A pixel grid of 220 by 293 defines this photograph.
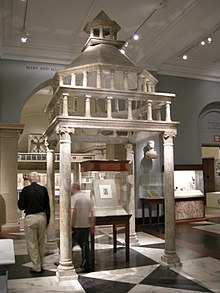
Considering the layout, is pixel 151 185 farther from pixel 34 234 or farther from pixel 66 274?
pixel 66 274

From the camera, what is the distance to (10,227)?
968 centimetres

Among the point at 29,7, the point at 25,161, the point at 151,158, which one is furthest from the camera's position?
the point at 25,161

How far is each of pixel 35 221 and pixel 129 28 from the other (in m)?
6.28

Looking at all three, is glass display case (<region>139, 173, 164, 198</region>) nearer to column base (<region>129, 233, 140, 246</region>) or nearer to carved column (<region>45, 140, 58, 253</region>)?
column base (<region>129, 233, 140, 246</region>)

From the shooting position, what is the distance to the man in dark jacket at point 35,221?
18.7 ft

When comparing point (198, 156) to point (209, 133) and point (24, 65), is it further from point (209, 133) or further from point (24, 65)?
point (24, 65)

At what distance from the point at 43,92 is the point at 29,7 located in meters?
7.77

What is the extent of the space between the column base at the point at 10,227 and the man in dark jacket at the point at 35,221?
162 inches

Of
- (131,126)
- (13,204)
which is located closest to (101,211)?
(131,126)

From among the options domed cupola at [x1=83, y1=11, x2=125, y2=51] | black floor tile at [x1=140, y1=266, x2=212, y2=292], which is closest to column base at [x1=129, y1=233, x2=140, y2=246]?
black floor tile at [x1=140, y1=266, x2=212, y2=292]

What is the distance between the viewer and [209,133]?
43.9 ft

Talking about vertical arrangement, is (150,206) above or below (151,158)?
below

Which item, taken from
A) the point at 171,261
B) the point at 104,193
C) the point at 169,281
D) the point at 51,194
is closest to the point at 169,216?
the point at 171,261

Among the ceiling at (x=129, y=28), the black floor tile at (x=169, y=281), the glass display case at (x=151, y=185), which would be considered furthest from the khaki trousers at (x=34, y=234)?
the glass display case at (x=151, y=185)
